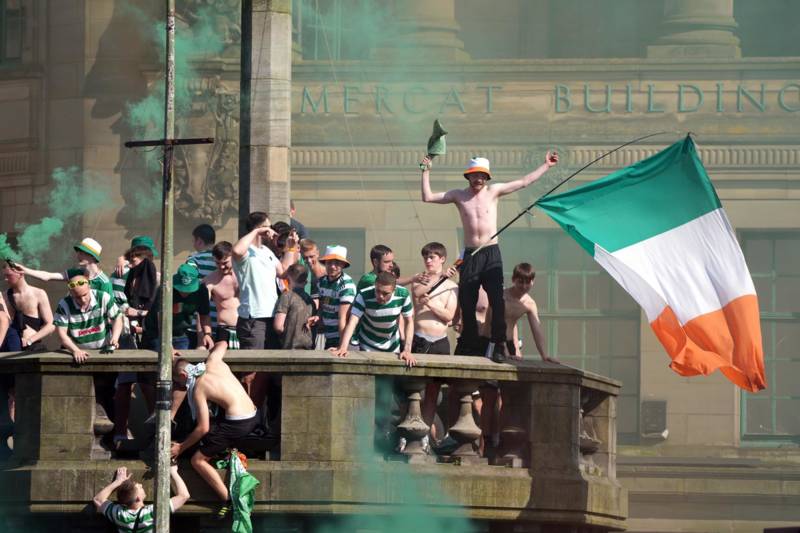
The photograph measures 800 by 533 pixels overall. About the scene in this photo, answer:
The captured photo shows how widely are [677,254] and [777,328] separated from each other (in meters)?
11.4

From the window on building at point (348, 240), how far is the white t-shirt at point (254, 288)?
447 inches

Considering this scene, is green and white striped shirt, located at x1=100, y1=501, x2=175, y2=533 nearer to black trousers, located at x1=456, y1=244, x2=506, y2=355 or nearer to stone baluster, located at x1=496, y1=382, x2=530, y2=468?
stone baluster, located at x1=496, y1=382, x2=530, y2=468

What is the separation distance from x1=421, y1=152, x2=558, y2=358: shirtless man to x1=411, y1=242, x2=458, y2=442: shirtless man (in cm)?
26

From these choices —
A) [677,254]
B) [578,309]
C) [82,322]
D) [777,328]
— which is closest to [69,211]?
[578,309]

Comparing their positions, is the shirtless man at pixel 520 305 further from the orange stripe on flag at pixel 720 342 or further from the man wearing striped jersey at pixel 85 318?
the man wearing striped jersey at pixel 85 318

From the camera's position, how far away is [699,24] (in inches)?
1212

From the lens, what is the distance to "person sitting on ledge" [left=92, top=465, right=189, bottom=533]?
17188 mm

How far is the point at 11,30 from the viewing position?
3145 centimetres

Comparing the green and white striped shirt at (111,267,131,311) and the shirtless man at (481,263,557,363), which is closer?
the green and white striped shirt at (111,267,131,311)

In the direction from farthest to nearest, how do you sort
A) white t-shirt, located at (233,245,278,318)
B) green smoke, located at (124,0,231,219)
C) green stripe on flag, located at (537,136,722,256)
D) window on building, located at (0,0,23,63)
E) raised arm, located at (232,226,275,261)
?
window on building, located at (0,0,23,63) < green smoke, located at (124,0,231,219) < green stripe on flag, located at (537,136,722,256) < white t-shirt, located at (233,245,278,318) < raised arm, located at (232,226,275,261)

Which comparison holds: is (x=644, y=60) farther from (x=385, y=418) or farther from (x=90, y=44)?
(x=385, y=418)

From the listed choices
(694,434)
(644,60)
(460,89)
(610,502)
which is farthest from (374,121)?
(610,502)

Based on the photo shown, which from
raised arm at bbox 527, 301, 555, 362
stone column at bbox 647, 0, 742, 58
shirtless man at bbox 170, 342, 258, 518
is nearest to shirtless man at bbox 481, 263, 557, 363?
raised arm at bbox 527, 301, 555, 362

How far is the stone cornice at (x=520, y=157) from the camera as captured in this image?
3012 centimetres
